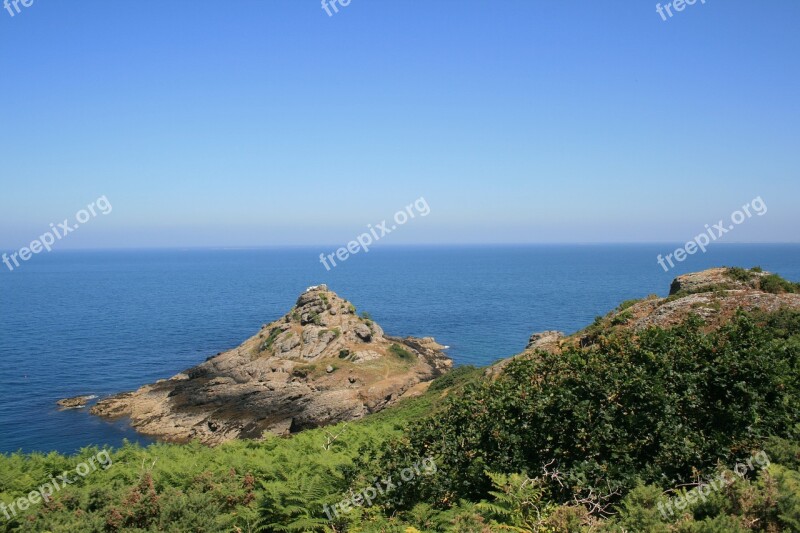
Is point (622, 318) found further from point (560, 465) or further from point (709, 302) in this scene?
point (560, 465)

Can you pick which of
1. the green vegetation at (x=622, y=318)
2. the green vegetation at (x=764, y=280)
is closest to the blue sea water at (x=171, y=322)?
the green vegetation at (x=622, y=318)

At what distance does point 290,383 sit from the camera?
52062mm

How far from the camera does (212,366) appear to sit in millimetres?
58906

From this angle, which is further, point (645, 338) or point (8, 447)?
point (8, 447)

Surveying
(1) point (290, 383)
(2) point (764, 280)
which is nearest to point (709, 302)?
(2) point (764, 280)

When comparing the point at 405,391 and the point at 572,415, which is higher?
the point at 572,415

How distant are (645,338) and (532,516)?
5945 mm

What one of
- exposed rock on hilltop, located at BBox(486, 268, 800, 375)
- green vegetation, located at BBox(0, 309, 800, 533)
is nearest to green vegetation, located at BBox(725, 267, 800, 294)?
exposed rock on hilltop, located at BBox(486, 268, 800, 375)

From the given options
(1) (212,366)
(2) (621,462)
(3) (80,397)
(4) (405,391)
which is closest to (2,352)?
(3) (80,397)

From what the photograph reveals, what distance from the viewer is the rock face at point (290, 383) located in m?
46.9

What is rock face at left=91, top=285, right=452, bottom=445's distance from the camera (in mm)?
46906

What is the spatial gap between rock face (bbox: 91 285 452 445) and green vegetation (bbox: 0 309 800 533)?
34.6 meters

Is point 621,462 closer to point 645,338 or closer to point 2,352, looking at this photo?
point 645,338

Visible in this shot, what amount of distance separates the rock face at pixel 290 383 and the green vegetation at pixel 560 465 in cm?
3464
